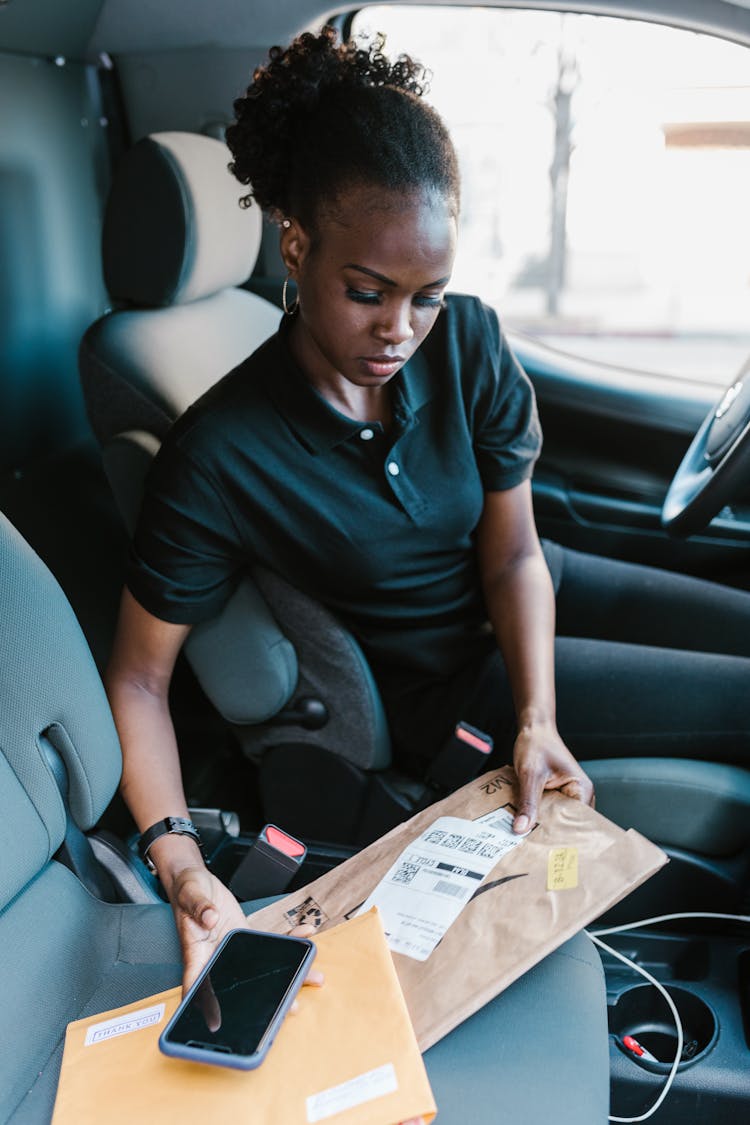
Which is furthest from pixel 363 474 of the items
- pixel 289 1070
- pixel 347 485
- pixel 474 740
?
pixel 289 1070

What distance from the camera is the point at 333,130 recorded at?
3.70 feet

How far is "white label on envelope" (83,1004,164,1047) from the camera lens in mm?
836

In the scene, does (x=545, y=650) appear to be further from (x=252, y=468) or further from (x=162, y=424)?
(x=162, y=424)

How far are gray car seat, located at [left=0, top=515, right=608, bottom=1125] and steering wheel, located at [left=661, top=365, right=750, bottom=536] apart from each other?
75 cm

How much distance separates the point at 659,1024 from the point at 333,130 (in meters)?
1.09

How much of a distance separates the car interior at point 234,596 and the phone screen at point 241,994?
0.12 m

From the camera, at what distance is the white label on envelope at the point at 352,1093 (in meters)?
0.73

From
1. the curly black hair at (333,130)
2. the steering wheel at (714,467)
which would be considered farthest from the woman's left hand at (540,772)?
the curly black hair at (333,130)

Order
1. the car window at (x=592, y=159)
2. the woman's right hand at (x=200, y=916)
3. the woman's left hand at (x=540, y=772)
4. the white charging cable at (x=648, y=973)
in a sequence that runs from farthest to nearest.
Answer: the car window at (x=592, y=159), the white charging cable at (x=648, y=973), the woman's left hand at (x=540, y=772), the woman's right hand at (x=200, y=916)

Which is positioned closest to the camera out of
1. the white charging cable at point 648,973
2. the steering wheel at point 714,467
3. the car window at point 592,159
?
the white charging cable at point 648,973

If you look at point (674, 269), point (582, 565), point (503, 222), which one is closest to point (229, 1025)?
point (582, 565)

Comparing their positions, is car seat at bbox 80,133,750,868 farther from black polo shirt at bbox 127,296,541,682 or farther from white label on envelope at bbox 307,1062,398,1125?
white label on envelope at bbox 307,1062,398,1125

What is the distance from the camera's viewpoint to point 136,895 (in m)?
1.07

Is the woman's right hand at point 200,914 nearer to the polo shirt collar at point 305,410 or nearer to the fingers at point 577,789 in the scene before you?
the fingers at point 577,789
